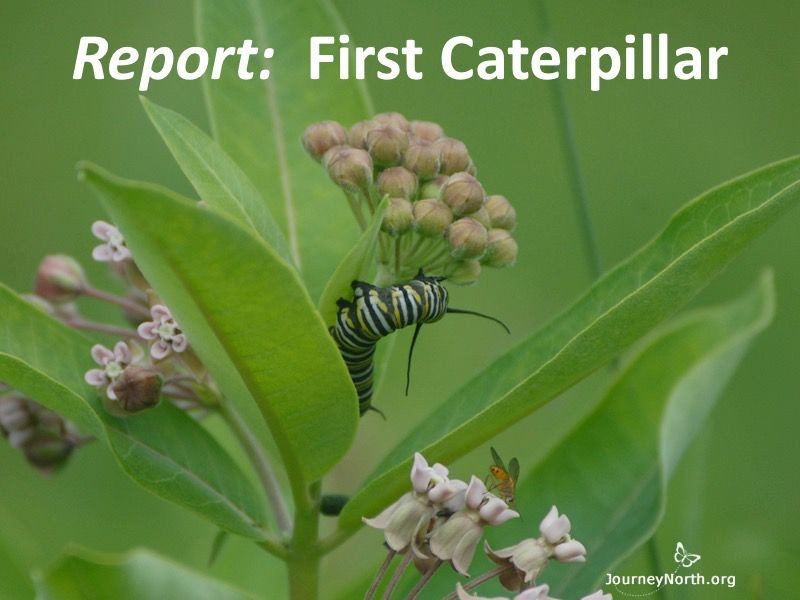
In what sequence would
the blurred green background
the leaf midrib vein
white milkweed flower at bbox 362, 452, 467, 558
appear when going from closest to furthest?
white milkweed flower at bbox 362, 452, 467, 558
the leaf midrib vein
the blurred green background

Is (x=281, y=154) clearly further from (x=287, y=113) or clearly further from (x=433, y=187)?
(x=433, y=187)

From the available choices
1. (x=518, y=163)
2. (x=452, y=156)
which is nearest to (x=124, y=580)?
(x=452, y=156)

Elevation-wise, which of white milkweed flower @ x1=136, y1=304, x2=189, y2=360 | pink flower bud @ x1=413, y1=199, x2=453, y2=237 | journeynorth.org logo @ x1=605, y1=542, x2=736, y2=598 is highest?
pink flower bud @ x1=413, y1=199, x2=453, y2=237

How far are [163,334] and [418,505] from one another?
0.36m

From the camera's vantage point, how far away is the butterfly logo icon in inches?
74.1

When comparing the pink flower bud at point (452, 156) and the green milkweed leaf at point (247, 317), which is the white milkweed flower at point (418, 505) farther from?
the pink flower bud at point (452, 156)

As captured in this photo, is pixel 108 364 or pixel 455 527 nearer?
pixel 455 527

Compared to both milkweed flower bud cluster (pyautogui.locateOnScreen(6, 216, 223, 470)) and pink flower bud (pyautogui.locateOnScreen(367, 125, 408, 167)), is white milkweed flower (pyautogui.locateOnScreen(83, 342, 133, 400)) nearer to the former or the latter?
milkweed flower bud cluster (pyautogui.locateOnScreen(6, 216, 223, 470))

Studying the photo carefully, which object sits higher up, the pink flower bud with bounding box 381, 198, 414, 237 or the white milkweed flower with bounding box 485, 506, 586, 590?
the pink flower bud with bounding box 381, 198, 414, 237

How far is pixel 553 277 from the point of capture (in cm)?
407

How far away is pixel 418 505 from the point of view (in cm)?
131

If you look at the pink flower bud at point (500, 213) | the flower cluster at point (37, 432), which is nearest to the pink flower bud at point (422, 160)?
the pink flower bud at point (500, 213)

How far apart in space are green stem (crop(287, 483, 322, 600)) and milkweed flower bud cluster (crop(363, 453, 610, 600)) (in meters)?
0.20

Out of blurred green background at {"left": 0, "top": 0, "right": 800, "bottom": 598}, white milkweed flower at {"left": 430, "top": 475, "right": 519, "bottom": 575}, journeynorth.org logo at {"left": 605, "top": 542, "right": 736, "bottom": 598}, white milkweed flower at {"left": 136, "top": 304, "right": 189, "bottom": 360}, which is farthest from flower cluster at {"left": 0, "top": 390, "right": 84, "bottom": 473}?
blurred green background at {"left": 0, "top": 0, "right": 800, "bottom": 598}
